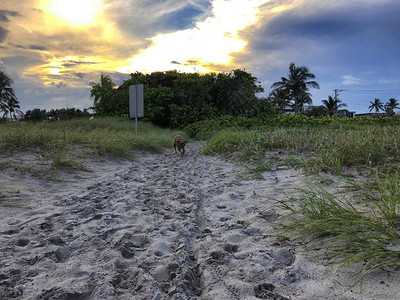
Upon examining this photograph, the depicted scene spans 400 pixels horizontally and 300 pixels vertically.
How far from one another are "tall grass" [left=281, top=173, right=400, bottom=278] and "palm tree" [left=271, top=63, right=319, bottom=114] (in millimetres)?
43119

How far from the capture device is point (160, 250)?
7.28 ft

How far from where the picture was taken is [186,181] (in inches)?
197

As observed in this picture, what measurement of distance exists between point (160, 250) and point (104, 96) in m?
24.7

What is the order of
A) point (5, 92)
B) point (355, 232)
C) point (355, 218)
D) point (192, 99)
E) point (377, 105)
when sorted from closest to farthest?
point (355, 232) → point (355, 218) → point (192, 99) → point (5, 92) → point (377, 105)

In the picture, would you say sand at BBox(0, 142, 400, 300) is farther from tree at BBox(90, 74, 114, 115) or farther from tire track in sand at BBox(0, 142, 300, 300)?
tree at BBox(90, 74, 114, 115)

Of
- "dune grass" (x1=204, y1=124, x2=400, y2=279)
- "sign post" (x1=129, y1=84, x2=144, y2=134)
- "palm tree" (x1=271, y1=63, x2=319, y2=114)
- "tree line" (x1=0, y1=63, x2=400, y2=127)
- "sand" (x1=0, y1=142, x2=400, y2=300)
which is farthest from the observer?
"palm tree" (x1=271, y1=63, x2=319, y2=114)

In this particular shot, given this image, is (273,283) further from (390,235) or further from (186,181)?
(186,181)

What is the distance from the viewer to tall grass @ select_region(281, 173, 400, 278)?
1704mm

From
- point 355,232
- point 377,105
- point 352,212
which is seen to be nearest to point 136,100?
point 352,212

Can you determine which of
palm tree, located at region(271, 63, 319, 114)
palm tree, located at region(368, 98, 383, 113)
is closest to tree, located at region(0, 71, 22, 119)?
palm tree, located at region(271, 63, 319, 114)

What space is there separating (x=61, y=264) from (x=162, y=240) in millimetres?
822

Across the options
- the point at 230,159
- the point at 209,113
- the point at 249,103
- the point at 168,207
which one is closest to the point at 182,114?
the point at 209,113

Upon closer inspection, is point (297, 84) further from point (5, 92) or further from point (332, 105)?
point (5, 92)

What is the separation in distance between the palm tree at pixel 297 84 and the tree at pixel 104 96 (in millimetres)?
28762
